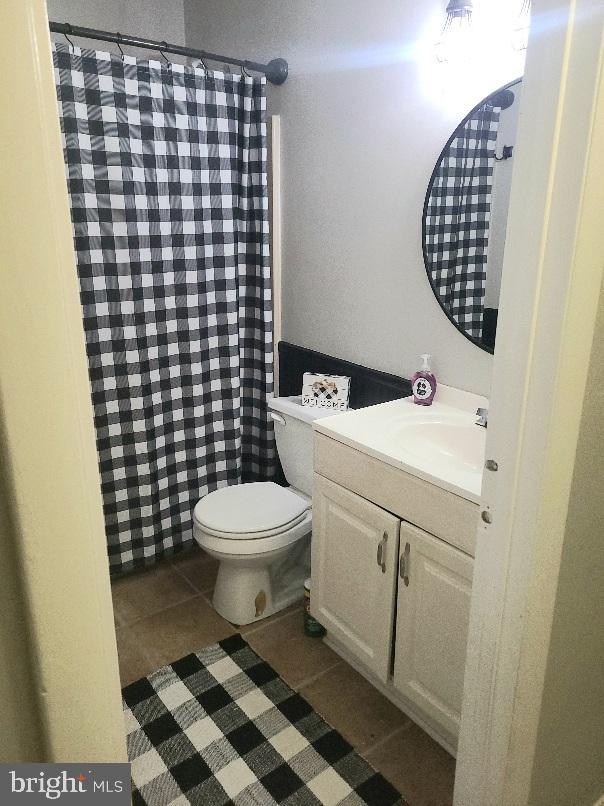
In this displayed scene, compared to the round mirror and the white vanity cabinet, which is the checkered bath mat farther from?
the round mirror

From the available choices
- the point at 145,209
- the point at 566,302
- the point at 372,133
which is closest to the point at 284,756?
the point at 566,302

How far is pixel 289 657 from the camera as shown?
82.3 inches

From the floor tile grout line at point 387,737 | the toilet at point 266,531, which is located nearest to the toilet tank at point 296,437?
the toilet at point 266,531

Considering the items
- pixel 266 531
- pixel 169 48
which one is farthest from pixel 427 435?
pixel 169 48

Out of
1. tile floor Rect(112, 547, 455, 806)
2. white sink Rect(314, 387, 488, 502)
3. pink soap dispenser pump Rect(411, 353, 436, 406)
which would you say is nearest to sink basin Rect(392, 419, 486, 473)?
white sink Rect(314, 387, 488, 502)

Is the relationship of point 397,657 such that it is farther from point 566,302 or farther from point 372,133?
point 372,133

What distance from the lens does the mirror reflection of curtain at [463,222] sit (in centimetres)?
182

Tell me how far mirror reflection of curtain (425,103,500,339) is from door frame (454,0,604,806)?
924 mm

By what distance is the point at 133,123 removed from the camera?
2102mm

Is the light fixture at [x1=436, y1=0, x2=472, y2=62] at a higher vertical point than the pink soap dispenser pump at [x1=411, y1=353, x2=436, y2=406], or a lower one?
higher

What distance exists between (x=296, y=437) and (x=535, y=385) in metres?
1.42

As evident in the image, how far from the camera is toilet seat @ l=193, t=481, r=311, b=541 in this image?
82.8 inches

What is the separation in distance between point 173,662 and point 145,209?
1.61 m

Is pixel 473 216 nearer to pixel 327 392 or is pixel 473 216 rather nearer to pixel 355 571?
pixel 327 392
